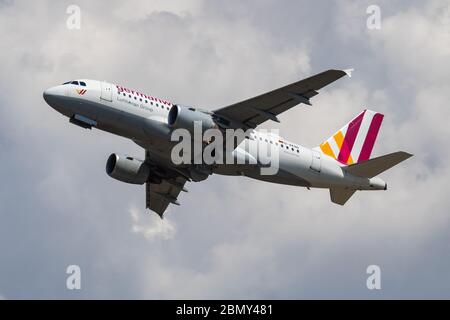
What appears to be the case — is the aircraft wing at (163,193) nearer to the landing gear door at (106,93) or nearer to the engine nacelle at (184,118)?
the engine nacelle at (184,118)

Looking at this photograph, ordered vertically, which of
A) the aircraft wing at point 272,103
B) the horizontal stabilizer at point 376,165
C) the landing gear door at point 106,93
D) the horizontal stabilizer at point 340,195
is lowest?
the horizontal stabilizer at point 340,195

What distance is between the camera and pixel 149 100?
217 ft

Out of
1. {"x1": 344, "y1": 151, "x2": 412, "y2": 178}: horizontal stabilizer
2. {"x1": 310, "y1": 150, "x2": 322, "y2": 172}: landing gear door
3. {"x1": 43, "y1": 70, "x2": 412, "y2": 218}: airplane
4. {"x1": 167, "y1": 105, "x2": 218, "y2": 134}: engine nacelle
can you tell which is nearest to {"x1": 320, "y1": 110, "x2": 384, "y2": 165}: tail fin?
{"x1": 43, "y1": 70, "x2": 412, "y2": 218}: airplane

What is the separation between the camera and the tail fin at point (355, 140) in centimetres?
7550

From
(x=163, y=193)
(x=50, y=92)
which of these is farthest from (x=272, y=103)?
(x=163, y=193)

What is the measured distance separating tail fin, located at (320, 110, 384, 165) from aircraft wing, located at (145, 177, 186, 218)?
10.6 metres

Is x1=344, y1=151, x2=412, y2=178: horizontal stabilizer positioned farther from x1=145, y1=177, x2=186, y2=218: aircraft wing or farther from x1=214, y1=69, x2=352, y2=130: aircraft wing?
x1=145, y1=177, x2=186, y2=218: aircraft wing

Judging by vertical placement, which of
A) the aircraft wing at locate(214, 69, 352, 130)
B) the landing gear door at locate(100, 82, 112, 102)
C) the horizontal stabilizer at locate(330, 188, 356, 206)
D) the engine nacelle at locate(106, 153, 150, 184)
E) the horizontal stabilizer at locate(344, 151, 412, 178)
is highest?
the landing gear door at locate(100, 82, 112, 102)

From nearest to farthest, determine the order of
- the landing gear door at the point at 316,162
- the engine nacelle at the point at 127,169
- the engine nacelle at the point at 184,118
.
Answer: the engine nacelle at the point at 184,118, the landing gear door at the point at 316,162, the engine nacelle at the point at 127,169

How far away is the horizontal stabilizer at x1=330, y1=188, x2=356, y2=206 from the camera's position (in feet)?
244

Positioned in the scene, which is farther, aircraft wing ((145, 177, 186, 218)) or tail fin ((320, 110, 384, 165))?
aircraft wing ((145, 177, 186, 218))

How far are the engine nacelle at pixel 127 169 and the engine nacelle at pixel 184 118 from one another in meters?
8.83

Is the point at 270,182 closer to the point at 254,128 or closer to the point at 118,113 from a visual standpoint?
the point at 254,128

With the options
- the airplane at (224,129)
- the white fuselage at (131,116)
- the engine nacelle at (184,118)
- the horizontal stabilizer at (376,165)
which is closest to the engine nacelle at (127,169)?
the airplane at (224,129)
